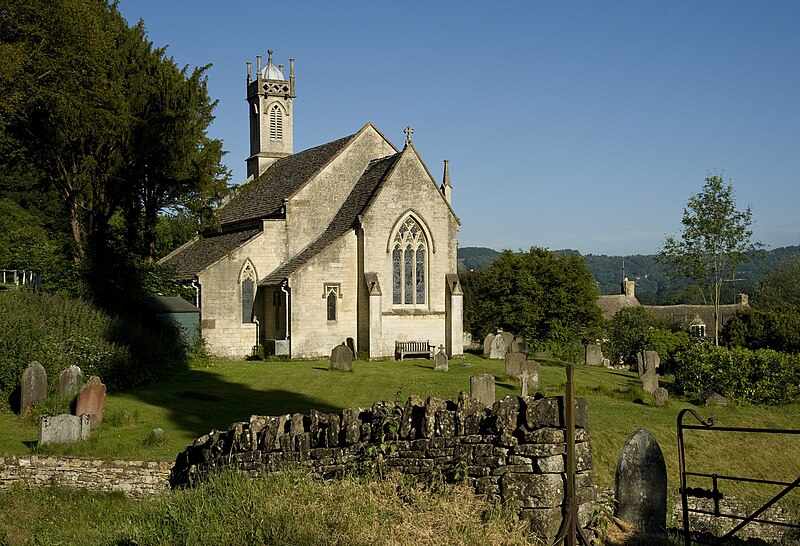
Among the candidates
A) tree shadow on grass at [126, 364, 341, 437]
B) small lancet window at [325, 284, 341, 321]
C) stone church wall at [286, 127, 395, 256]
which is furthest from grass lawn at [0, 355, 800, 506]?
Answer: stone church wall at [286, 127, 395, 256]

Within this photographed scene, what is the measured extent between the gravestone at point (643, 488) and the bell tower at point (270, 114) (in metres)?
42.5

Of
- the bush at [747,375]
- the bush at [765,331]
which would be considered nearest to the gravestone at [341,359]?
the bush at [747,375]

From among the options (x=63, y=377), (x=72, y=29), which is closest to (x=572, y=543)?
(x=63, y=377)

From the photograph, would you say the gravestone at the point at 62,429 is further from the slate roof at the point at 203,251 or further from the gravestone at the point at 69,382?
the slate roof at the point at 203,251

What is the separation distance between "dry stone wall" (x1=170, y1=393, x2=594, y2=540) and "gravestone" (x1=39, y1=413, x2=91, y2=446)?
8.58m

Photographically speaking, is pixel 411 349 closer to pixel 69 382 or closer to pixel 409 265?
pixel 409 265

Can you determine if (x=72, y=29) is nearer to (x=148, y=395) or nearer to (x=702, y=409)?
(x=148, y=395)

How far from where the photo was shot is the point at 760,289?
9056cm

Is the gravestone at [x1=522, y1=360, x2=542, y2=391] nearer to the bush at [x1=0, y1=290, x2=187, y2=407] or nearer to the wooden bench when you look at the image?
the wooden bench

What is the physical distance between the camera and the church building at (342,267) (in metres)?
39.0

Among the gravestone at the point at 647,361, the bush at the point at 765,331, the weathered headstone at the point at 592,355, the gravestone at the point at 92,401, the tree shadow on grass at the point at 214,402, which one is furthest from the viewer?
the weathered headstone at the point at 592,355

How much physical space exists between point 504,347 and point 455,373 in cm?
786

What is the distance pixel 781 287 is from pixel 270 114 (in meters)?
60.7

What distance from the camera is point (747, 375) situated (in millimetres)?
30609
